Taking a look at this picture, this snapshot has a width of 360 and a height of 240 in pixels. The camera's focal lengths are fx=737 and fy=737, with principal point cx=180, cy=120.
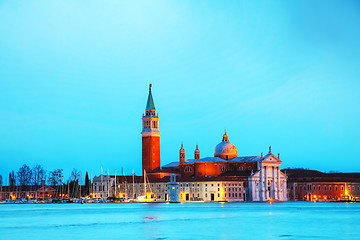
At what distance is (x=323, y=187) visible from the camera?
115062 millimetres

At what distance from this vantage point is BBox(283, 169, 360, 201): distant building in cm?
11412

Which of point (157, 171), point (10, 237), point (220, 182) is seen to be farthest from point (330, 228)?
point (157, 171)

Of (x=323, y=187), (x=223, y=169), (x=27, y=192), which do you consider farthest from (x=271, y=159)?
(x=27, y=192)

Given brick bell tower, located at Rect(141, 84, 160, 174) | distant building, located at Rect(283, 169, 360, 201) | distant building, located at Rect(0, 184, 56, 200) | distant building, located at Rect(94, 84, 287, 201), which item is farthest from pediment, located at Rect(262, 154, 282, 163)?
distant building, located at Rect(0, 184, 56, 200)

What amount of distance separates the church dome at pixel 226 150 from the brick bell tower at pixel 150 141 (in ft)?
32.2

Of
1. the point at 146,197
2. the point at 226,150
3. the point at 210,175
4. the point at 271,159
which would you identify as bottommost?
the point at 146,197

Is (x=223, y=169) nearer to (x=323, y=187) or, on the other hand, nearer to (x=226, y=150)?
(x=226, y=150)

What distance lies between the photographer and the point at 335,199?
11381 cm

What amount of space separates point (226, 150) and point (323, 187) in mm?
16297

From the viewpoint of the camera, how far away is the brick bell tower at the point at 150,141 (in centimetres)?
11762

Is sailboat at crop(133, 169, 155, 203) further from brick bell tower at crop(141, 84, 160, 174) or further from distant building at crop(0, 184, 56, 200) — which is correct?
distant building at crop(0, 184, 56, 200)

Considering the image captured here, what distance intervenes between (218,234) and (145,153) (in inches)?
3229

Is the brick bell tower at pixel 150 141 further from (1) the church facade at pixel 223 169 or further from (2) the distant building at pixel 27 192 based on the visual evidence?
(2) the distant building at pixel 27 192

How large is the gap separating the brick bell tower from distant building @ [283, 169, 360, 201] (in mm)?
22351
